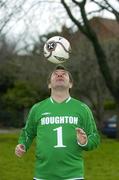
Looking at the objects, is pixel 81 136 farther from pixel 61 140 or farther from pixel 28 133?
pixel 28 133

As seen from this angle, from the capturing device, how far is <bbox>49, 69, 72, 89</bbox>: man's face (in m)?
4.96

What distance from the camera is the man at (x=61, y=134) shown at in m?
4.84

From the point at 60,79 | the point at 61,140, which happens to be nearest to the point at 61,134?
the point at 61,140

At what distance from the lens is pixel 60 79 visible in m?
4.97

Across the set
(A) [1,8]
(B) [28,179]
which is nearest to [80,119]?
(B) [28,179]

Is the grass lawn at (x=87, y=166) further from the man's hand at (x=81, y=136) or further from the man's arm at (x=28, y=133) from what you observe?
the man's hand at (x=81, y=136)

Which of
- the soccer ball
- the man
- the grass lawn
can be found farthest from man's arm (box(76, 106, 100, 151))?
the grass lawn

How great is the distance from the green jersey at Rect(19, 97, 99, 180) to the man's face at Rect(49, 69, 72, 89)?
0.17m

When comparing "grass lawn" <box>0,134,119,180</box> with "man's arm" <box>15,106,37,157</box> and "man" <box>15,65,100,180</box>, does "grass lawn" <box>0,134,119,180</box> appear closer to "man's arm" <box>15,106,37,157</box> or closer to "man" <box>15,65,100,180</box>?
"man's arm" <box>15,106,37,157</box>

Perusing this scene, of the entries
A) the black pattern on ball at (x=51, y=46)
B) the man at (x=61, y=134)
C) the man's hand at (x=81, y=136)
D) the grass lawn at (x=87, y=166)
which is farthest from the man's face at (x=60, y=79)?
the grass lawn at (x=87, y=166)

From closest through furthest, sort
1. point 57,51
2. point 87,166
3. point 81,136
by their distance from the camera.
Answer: point 81,136
point 57,51
point 87,166

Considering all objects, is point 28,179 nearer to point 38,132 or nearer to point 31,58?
point 38,132

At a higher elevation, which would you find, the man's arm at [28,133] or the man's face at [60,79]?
the man's face at [60,79]

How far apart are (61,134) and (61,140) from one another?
0.05 metres
